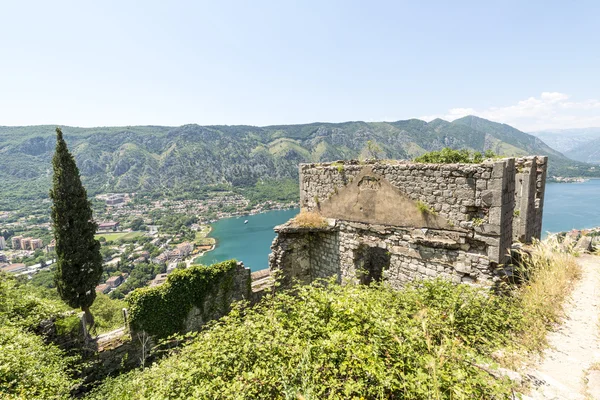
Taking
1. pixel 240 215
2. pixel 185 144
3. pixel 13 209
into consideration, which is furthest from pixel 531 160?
pixel 185 144

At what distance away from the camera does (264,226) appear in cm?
7162

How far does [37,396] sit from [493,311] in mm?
6709

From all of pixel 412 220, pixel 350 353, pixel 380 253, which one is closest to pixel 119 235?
pixel 380 253

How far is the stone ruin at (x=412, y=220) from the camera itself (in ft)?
17.7

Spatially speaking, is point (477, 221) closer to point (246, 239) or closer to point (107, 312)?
point (107, 312)

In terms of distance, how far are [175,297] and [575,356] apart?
32.3ft

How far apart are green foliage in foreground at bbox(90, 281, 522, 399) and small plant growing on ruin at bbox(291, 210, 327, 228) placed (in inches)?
156

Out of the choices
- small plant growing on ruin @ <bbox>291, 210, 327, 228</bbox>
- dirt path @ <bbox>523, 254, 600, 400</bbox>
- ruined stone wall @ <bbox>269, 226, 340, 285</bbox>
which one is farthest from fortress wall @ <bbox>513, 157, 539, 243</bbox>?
small plant growing on ruin @ <bbox>291, 210, 327, 228</bbox>

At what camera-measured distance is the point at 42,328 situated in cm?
634

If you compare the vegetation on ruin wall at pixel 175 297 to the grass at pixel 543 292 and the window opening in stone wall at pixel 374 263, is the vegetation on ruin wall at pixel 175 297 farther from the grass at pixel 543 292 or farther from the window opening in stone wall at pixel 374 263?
the grass at pixel 543 292

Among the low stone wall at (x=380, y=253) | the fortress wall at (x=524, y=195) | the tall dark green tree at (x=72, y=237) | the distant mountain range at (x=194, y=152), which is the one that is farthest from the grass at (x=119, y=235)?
the fortress wall at (x=524, y=195)

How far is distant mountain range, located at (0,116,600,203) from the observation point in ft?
368

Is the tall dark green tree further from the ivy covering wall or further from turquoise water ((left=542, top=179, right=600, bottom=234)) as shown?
turquoise water ((left=542, top=179, right=600, bottom=234))

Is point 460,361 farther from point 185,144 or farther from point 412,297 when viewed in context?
point 185,144
